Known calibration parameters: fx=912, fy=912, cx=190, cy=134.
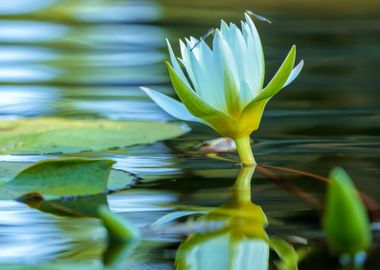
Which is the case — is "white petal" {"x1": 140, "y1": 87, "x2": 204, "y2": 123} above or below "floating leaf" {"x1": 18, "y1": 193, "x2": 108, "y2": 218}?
above

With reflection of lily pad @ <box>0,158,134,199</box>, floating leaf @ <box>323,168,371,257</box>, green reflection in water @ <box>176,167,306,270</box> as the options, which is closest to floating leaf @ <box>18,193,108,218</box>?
reflection of lily pad @ <box>0,158,134,199</box>

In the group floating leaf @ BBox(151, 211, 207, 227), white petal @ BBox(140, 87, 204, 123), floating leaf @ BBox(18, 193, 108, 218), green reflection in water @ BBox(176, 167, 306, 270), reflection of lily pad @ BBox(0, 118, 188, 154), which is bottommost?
reflection of lily pad @ BBox(0, 118, 188, 154)

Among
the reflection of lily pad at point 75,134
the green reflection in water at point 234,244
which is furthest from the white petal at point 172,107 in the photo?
the reflection of lily pad at point 75,134

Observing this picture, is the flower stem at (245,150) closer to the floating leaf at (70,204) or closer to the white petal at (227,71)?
the white petal at (227,71)

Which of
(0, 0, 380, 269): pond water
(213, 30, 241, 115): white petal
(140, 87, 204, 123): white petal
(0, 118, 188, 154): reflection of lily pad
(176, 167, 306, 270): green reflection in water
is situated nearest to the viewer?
(176, 167, 306, 270): green reflection in water

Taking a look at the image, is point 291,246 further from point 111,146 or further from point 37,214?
point 111,146

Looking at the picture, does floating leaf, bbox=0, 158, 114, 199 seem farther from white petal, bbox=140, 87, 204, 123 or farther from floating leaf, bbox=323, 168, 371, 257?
floating leaf, bbox=323, 168, 371, 257
